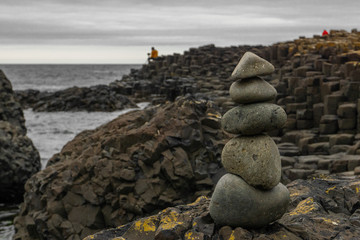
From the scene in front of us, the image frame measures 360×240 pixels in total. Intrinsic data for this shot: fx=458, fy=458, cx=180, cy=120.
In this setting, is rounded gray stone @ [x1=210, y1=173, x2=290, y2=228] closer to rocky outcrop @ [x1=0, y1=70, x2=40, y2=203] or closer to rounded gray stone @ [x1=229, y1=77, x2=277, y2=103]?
rounded gray stone @ [x1=229, y1=77, x2=277, y2=103]

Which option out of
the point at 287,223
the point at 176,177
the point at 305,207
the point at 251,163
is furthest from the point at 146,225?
the point at 176,177

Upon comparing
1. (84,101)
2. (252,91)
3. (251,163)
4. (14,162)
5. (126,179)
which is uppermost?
(252,91)

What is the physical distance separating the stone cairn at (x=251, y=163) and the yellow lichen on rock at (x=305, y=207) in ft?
1.78

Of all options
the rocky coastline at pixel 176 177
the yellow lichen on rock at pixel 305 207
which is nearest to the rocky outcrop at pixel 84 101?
the rocky coastline at pixel 176 177

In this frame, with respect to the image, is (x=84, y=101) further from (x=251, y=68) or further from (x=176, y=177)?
(x=251, y=68)

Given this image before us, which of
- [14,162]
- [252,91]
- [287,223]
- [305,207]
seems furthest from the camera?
[14,162]

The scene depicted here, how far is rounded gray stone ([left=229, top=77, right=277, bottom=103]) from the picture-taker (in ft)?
13.8

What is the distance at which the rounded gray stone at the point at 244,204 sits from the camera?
4082mm

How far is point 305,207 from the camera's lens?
4.83m

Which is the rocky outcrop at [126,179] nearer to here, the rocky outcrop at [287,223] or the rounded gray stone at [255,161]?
the rocky outcrop at [287,223]

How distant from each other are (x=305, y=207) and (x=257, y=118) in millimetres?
1307

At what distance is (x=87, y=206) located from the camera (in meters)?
7.43

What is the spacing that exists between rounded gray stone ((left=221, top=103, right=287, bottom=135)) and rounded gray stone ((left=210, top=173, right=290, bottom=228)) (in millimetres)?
459

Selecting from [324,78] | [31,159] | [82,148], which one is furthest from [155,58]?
[82,148]
